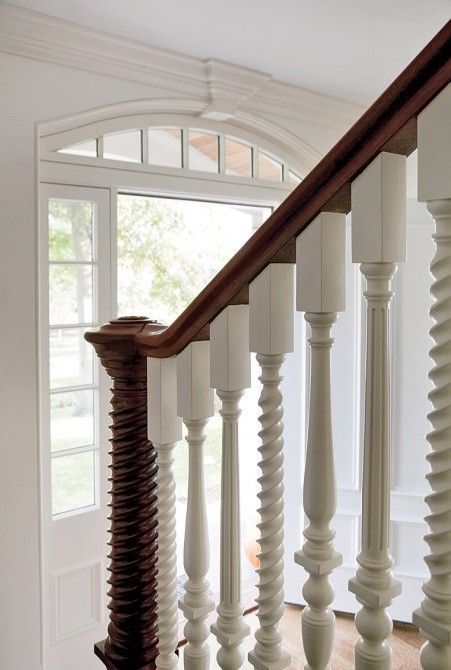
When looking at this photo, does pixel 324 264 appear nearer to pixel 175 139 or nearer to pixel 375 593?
pixel 375 593

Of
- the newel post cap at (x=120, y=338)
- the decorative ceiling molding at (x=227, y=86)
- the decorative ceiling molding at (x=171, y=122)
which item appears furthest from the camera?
the decorative ceiling molding at (x=227, y=86)

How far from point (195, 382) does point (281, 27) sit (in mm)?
2120

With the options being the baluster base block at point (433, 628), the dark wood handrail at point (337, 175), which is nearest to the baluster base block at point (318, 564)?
the baluster base block at point (433, 628)

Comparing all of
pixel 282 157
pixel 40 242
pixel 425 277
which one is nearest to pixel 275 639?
pixel 40 242

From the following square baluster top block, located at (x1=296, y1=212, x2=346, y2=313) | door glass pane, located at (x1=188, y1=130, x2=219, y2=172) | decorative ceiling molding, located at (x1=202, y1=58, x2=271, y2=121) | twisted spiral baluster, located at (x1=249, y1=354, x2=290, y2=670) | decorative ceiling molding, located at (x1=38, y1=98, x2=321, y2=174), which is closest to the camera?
square baluster top block, located at (x1=296, y1=212, x2=346, y2=313)

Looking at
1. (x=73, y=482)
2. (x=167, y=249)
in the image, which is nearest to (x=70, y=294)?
(x=73, y=482)

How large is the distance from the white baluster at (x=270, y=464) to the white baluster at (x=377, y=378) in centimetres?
16

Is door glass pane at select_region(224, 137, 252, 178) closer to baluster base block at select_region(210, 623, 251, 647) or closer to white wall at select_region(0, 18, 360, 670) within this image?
white wall at select_region(0, 18, 360, 670)

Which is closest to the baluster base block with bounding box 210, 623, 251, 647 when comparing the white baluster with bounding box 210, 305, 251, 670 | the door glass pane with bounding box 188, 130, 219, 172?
the white baluster with bounding box 210, 305, 251, 670

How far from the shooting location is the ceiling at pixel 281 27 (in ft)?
7.80

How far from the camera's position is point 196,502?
3.46 ft

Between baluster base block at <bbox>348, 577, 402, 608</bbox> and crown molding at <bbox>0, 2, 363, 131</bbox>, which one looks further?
crown molding at <bbox>0, 2, 363, 131</bbox>

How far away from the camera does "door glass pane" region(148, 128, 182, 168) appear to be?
2992mm

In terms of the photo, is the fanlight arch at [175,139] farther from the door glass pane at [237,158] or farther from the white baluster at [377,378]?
the white baluster at [377,378]
